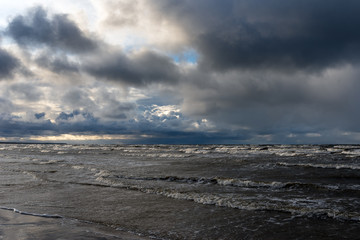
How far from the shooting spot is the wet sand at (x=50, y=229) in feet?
24.6

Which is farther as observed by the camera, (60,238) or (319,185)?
(319,185)

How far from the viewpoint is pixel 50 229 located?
8.20m

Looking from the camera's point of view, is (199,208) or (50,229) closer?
(50,229)

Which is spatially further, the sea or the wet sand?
the sea

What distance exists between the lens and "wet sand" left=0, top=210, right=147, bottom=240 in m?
7.48

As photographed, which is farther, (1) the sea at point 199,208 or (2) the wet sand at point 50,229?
(1) the sea at point 199,208

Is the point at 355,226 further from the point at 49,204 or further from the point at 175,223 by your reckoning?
the point at 49,204

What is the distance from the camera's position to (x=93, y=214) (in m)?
10.4

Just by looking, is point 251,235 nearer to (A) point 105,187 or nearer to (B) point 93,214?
(B) point 93,214

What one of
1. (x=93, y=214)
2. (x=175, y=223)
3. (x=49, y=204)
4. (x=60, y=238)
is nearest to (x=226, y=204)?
(x=175, y=223)

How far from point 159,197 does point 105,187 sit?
15.0ft

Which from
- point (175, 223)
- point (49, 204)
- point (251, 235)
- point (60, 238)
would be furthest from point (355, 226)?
point (49, 204)

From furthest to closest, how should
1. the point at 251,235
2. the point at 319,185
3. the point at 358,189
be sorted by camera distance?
the point at 319,185 < the point at 358,189 < the point at 251,235

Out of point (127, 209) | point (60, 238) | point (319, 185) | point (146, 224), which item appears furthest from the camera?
point (319, 185)
